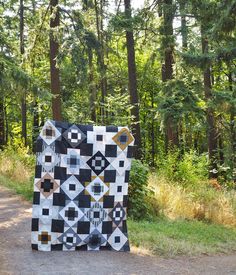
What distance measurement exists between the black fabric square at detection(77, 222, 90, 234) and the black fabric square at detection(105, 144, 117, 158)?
1120 mm

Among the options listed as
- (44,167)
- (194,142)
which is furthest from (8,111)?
(44,167)

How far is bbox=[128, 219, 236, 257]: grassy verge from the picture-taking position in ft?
22.1

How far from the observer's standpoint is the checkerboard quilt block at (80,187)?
19.9 feet

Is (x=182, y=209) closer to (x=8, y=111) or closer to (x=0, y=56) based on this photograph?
(x=0, y=56)

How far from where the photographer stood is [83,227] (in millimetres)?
6211

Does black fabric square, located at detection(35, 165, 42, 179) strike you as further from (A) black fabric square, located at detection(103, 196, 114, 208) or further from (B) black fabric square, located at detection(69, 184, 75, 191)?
(A) black fabric square, located at detection(103, 196, 114, 208)

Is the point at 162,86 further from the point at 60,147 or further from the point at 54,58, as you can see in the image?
the point at 60,147

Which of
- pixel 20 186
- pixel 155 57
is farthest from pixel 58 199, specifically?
pixel 155 57

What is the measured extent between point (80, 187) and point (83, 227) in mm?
Result: 626

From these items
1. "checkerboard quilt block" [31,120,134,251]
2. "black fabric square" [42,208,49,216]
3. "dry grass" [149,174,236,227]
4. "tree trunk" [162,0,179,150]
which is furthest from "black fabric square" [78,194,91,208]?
"tree trunk" [162,0,179,150]

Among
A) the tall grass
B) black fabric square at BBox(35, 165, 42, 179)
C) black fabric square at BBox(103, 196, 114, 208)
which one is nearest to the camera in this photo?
black fabric square at BBox(35, 165, 42, 179)

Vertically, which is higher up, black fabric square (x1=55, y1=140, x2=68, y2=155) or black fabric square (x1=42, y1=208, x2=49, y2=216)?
black fabric square (x1=55, y1=140, x2=68, y2=155)

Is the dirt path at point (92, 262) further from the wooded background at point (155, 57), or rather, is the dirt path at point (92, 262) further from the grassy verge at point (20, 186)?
the wooded background at point (155, 57)

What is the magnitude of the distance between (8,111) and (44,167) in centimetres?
3015
